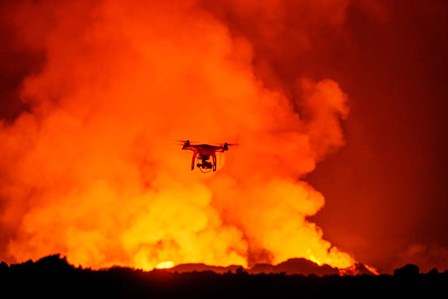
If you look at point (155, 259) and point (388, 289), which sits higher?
point (155, 259)

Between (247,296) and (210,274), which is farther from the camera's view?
(210,274)

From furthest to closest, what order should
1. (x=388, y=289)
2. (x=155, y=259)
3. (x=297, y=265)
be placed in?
(x=155, y=259)
(x=297, y=265)
(x=388, y=289)

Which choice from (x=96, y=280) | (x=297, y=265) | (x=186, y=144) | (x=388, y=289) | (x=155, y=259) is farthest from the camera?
(x=155, y=259)

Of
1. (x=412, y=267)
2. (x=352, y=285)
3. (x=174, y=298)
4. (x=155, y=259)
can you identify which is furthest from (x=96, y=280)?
(x=155, y=259)

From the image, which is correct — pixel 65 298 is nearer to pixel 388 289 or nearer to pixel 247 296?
pixel 247 296

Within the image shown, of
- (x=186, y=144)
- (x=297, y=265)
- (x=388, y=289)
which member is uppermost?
(x=186, y=144)

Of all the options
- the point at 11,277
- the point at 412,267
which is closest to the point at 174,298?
the point at 11,277
